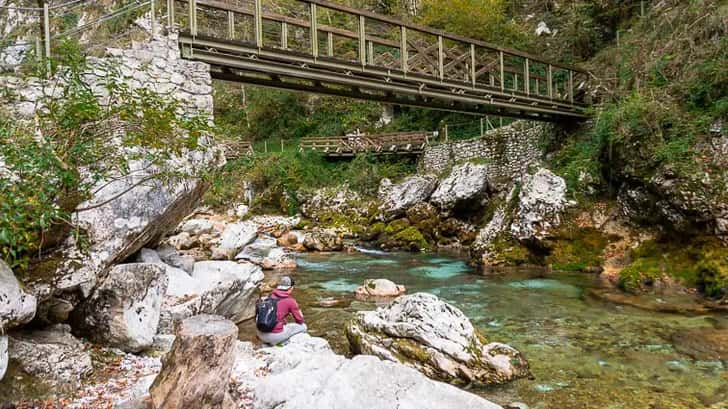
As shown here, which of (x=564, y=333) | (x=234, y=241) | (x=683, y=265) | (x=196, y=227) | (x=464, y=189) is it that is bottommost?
(x=564, y=333)

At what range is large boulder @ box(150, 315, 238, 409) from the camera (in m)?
2.90

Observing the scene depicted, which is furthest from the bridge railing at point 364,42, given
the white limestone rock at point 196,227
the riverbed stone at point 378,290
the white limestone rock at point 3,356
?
the white limestone rock at point 196,227

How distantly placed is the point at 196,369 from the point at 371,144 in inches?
864

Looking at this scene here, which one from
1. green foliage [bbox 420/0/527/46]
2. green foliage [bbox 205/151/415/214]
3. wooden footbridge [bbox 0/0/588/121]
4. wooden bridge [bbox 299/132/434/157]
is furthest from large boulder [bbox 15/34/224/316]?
green foliage [bbox 420/0/527/46]

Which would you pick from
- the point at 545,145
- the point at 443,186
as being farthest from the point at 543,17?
the point at 443,186

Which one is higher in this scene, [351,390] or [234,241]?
[234,241]

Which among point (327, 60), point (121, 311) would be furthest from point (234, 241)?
point (121, 311)

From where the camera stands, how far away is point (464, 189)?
1675cm

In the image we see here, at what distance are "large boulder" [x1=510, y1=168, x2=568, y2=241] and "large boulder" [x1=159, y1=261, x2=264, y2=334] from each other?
25.7ft

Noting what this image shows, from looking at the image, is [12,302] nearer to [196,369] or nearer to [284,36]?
[196,369]

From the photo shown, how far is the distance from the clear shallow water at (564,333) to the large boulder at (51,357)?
3.24m

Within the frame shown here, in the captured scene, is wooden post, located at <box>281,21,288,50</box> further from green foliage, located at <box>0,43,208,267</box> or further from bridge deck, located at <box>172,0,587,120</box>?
green foliage, located at <box>0,43,208,267</box>

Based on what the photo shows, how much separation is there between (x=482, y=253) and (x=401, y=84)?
5448mm

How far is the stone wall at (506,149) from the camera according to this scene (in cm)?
1670
